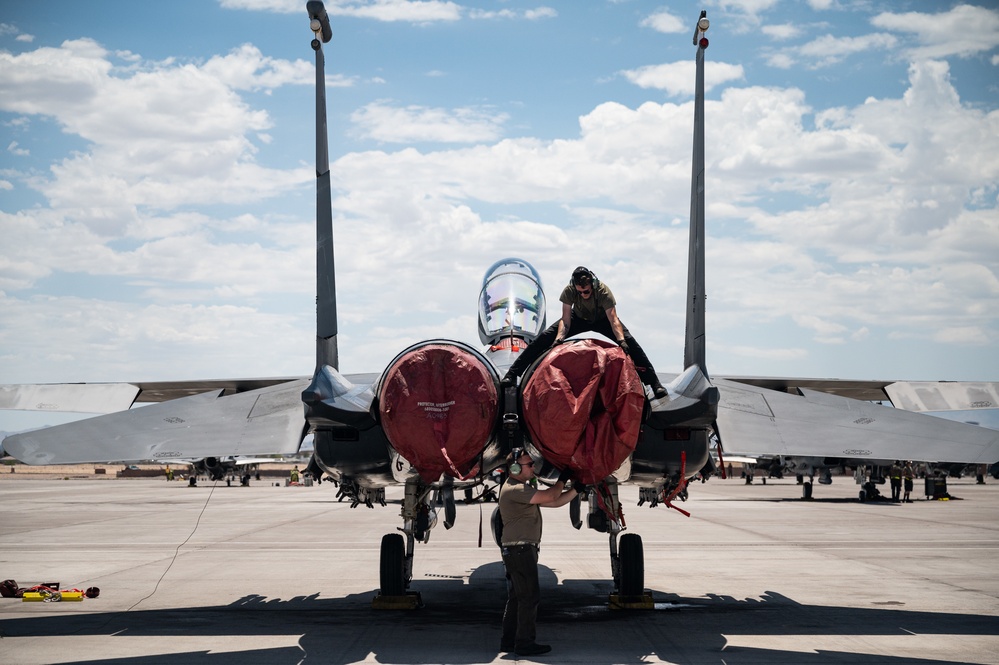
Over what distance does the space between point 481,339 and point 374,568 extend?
462 centimetres

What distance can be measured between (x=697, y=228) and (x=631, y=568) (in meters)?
3.41

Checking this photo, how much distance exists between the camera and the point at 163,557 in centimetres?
1433

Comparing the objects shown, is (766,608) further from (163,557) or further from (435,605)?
(163,557)

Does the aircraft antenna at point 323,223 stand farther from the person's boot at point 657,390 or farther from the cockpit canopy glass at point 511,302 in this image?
the person's boot at point 657,390

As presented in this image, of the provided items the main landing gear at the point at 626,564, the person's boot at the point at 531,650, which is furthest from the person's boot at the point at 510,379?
the main landing gear at the point at 626,564

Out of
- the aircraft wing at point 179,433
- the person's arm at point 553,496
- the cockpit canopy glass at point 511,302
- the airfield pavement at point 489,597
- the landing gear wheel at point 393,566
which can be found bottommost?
the airfield pavement at point 489,597

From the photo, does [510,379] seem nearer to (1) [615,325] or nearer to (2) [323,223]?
A: (1) [615,325]

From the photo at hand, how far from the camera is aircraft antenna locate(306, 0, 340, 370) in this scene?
23.8 ft

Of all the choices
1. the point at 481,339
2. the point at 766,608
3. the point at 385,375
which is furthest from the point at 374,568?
the point at 385,375

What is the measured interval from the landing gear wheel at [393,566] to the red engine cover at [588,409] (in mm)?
3255

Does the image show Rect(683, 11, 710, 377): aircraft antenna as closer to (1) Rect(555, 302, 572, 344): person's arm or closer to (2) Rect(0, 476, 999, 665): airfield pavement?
(1) Rect(555, 302, 572, 344): person's arm

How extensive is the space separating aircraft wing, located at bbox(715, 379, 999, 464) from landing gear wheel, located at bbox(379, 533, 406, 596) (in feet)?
11.3

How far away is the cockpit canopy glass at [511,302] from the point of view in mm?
9117

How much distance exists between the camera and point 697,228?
25.3ft
